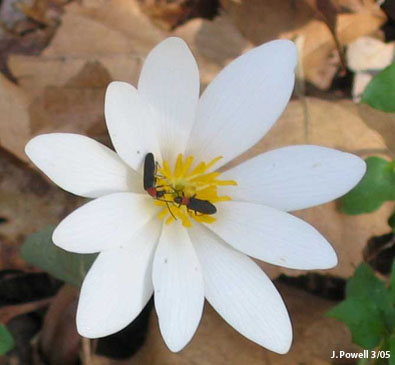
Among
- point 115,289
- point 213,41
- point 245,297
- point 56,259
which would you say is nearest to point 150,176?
point 115,289

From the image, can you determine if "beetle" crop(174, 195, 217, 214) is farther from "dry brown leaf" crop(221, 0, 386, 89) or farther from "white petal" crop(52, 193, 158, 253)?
"dry brown leaf" crop(221, 0, 386, 89)

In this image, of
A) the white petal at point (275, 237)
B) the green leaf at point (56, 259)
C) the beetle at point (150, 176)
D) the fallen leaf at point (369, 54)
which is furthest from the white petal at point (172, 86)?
the fallen leaf at point (369, 54)

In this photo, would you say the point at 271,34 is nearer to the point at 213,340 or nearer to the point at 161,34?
the point at 161,34

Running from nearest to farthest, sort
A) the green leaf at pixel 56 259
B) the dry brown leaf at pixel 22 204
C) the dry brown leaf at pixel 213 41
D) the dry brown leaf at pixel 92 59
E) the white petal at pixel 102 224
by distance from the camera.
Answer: the white petal at pixel 102 224 → the green leaf at pixel 56 259 → the dry brown leaf at pixel 22 204 → the dry brown leaf at pixel 92 59 → the dry brown leaf at pixel 213 41

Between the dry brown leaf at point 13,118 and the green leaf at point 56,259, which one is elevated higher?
the dry brown leaf at point 13,118

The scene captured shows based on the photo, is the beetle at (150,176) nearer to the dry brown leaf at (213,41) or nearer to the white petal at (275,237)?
the white petal at (275,237)

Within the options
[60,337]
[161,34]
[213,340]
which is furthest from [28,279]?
[161,34]

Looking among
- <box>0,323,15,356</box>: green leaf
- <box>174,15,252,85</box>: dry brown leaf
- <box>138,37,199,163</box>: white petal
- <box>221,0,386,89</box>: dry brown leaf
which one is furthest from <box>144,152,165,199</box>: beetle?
<box>221,0,386,89</box>: dry brown leaf
